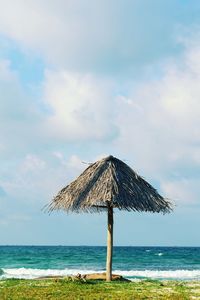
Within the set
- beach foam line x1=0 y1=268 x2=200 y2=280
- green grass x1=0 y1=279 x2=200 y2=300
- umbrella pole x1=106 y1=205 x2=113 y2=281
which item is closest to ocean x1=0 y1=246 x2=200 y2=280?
beach foam line x1=0 y1=268 x2=200 y2=280

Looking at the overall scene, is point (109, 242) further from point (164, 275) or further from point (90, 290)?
point (164, 275)

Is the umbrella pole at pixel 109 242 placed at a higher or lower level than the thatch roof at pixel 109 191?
lower

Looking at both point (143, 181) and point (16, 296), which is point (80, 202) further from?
point (16, 296)

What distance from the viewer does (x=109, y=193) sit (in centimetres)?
1498

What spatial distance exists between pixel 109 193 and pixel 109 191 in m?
0.07

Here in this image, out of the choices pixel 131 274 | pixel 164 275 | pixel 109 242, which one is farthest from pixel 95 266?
pixel 109 242

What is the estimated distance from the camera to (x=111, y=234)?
15.7m

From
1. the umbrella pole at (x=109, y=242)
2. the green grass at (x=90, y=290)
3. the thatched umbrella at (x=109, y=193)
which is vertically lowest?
the green grass at (x=90, y=290)

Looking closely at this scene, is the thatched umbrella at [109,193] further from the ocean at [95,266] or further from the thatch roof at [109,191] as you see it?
the ocean at [95,266]

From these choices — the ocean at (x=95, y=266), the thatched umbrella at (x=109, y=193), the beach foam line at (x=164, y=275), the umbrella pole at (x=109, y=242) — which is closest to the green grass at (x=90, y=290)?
the umbrella pole at (x=109, y=242)

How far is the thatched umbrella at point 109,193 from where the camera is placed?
49.6ft

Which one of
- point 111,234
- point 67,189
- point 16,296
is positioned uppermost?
point 67,189

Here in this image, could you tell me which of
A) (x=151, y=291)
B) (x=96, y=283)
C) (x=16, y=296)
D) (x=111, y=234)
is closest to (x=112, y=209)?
(x=111, y=234)

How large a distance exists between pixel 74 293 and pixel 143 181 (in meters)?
4.57
